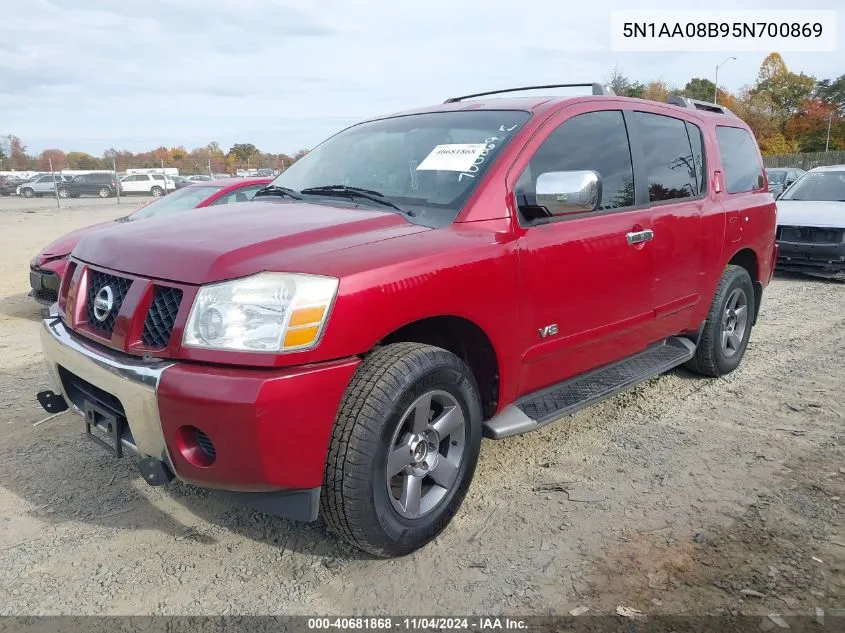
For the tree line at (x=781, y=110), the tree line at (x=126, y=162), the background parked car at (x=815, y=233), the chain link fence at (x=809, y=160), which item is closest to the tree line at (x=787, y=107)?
the tree line at (x=781, y=110)

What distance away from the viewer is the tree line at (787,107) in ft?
197

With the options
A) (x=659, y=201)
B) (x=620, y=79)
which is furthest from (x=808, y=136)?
(x=659, y=201)

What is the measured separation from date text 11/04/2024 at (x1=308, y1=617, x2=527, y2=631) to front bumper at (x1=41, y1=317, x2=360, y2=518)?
39 cm

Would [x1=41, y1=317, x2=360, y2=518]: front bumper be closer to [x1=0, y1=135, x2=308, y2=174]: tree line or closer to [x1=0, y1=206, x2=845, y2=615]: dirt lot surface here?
[x1=0, y1=206, x2=845, y2=615]: dirt lot surface

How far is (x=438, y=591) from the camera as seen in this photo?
245 centimetres

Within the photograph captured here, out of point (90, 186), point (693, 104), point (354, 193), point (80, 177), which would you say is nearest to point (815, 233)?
point (693, 104)

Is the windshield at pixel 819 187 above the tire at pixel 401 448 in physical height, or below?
above

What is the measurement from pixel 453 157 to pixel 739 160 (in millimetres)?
2916

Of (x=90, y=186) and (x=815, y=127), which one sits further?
(x=815, y=127)

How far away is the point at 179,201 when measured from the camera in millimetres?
7387

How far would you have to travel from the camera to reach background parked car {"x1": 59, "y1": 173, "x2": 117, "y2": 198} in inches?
1375

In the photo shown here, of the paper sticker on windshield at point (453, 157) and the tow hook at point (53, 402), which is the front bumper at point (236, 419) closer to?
the tow hook at point (53, 402)

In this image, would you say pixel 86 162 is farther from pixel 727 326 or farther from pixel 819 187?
pixel 727 326

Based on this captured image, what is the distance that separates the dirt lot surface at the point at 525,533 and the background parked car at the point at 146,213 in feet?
7.89
